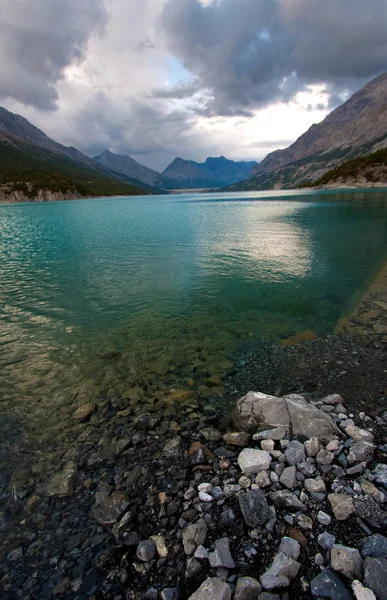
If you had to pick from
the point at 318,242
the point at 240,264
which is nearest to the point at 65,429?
the point at 240,264

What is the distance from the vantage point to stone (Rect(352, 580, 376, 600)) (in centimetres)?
456

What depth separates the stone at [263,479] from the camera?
710 centimetres

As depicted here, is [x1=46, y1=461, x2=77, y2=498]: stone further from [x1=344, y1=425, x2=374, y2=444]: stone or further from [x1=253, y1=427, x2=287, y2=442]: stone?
[x1=344, y1=425, x2=374, y2=444]: stone

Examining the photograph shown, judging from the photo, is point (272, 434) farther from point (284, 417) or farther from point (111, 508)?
point (111, 508)

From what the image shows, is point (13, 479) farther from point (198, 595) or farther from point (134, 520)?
point (198, 595)

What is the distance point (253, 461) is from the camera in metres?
7.76

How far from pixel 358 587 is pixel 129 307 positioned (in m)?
19.1

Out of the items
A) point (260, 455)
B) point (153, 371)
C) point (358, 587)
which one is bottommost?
point (153, 371)

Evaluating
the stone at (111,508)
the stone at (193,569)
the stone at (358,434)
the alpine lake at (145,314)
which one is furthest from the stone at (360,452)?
the stone at (111,508)

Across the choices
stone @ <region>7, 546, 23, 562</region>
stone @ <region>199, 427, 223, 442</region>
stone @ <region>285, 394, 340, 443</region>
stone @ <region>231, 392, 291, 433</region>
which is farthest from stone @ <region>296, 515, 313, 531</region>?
stone @ <region>7, 546, 23, 562</region>

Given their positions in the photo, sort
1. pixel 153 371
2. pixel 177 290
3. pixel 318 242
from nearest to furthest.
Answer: pixel 153 371
pixel 177 290
pixel 318 242

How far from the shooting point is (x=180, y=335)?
17188 millimetres

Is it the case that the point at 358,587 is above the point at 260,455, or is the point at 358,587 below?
A: above

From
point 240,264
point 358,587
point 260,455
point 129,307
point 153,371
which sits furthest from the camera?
point 240,264
